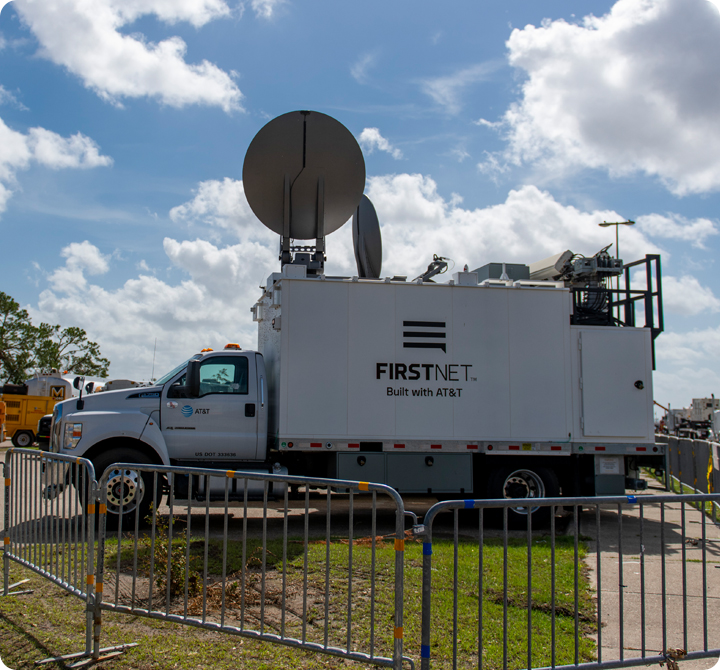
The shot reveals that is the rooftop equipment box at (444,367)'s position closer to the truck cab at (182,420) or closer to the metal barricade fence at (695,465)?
the truck cab at (182,420)

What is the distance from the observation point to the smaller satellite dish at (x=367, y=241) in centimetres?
1198

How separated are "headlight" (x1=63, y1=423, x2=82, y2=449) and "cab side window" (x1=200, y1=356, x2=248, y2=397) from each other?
5.70 feet

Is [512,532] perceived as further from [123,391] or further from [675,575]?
[123,391]

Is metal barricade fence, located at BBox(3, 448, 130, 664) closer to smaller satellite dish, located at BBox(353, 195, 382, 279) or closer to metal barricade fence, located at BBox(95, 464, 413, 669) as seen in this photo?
metal barricade fence, located at BBox(95, 464, 413, 669)

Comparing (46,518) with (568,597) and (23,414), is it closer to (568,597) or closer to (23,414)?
(568,597)

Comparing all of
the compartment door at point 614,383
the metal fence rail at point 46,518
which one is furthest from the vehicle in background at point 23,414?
the compartment door at point 614,383

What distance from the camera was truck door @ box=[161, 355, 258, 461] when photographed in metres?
9.39

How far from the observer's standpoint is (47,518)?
5695 mm

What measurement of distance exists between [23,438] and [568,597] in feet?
87.6

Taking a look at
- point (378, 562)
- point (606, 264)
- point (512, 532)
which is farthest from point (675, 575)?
point (606, 264)

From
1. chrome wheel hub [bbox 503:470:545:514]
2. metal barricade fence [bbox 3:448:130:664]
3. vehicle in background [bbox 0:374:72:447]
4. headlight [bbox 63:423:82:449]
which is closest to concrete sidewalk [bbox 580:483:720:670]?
chrome wheel hub [bbox 503:470:545:514]

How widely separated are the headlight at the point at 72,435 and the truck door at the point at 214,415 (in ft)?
3.70

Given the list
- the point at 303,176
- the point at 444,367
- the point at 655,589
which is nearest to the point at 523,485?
the point at 444,367

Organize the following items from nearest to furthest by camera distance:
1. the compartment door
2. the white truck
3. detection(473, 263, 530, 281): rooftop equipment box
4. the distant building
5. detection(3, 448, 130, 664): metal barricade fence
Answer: detection(3, 448, 130, 664): metal barricade fence → the white truck → the compartment door → detection(473, 263, 530, 281): rooftop equipment box → the distant building
